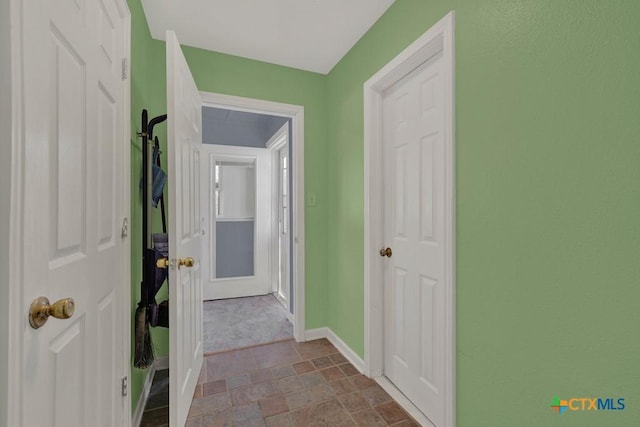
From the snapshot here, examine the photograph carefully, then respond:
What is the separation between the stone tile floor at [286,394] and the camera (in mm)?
1606

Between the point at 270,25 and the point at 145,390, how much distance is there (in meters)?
2.59

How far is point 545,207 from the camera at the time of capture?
0.99m

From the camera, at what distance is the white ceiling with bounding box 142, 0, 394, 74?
Result: 1.78 m

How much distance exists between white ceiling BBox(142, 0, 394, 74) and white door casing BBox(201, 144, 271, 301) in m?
1.59

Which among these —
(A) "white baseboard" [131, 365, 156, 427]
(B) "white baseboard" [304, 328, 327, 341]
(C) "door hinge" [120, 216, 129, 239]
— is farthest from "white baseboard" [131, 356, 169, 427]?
(B) "white baseboard" [304, 328, 327, 341]

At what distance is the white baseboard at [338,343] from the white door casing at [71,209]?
1.46 m

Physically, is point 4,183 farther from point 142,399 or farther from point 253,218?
point 253,218

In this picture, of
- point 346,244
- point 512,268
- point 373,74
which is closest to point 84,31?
point 373,74

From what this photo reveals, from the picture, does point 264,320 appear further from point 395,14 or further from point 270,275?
point 395,14

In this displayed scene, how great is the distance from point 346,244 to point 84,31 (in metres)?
1.96

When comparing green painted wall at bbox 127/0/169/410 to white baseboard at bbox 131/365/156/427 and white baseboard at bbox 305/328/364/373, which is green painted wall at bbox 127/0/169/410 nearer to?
white baseboard at bbox 131/365/156/427

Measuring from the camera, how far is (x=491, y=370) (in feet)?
3.86

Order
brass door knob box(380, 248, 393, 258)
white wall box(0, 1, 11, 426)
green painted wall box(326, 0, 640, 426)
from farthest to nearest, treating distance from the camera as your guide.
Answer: brass door knob box(380, 248, 393, 258) < green painted wall box(326, 0, 640, 426) < white wall box(0, 1, 11, 426)

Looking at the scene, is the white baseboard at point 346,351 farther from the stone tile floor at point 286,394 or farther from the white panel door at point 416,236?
the white panel door at point 416,236
